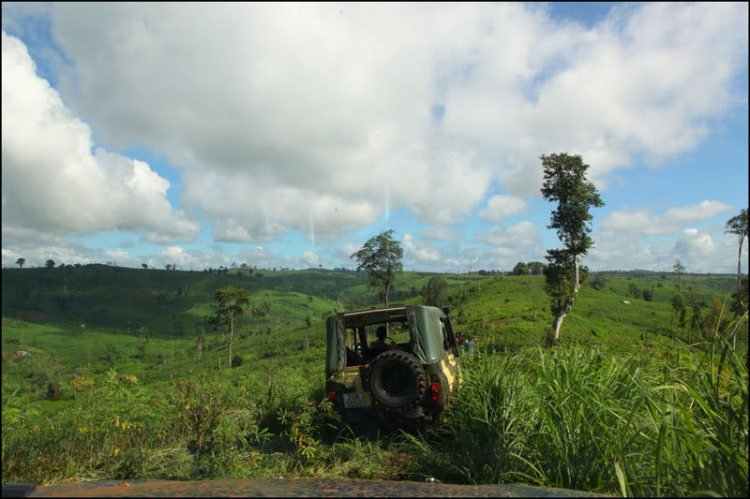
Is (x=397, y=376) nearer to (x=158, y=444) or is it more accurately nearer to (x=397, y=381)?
(x=397, y=381)

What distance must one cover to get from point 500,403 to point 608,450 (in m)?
1.35

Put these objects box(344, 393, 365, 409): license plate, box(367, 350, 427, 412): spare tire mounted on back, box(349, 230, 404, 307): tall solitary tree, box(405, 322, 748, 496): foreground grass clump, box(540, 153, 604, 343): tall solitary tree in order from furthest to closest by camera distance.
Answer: box(349, 230, 404, 307): tall solitary tree < box(540, 153, 604, 343): tall solitary tree < box(344, 393, 365, 409): license plate < box(367, 350, 427, 412): spare tire mounted on back < box(405, 322, 748, 496): foreground grass clump

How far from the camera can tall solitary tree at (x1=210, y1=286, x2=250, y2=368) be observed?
46500 millimetres

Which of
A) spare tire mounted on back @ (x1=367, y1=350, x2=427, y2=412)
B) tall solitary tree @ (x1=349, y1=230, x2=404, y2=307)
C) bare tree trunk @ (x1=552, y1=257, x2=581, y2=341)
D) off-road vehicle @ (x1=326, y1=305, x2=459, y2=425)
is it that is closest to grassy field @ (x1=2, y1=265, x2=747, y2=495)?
off-road vehicle @ (x1=326, y1=305, x2=459, y2=425)

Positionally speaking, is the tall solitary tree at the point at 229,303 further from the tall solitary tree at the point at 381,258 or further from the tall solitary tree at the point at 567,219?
the tall solitary tree at the point at 567,219

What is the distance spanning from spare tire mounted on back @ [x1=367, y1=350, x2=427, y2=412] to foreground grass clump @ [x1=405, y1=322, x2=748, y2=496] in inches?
22.8

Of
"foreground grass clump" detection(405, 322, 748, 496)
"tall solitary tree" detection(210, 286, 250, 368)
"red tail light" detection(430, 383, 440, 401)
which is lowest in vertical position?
"tall solitary tree" detection(210, 286, 250, 368)

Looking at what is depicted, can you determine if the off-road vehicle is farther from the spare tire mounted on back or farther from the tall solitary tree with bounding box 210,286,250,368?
the tall solitary tree with bounding box 210,286,250,368

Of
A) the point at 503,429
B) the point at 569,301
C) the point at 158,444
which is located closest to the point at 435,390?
the point at 503,429

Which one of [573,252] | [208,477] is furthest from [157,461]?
[573,252]

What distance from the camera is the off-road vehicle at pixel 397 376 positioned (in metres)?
5.48

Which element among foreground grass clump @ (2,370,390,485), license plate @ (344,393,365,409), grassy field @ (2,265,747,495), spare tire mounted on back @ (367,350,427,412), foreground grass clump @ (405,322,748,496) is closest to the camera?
foreground grass clump @ (405,322,748,496)

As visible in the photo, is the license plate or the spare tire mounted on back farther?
the license plate

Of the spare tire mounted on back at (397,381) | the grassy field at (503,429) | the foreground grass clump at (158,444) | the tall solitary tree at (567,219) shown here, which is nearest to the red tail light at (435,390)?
the spare tire mounted on back at (397,381)
